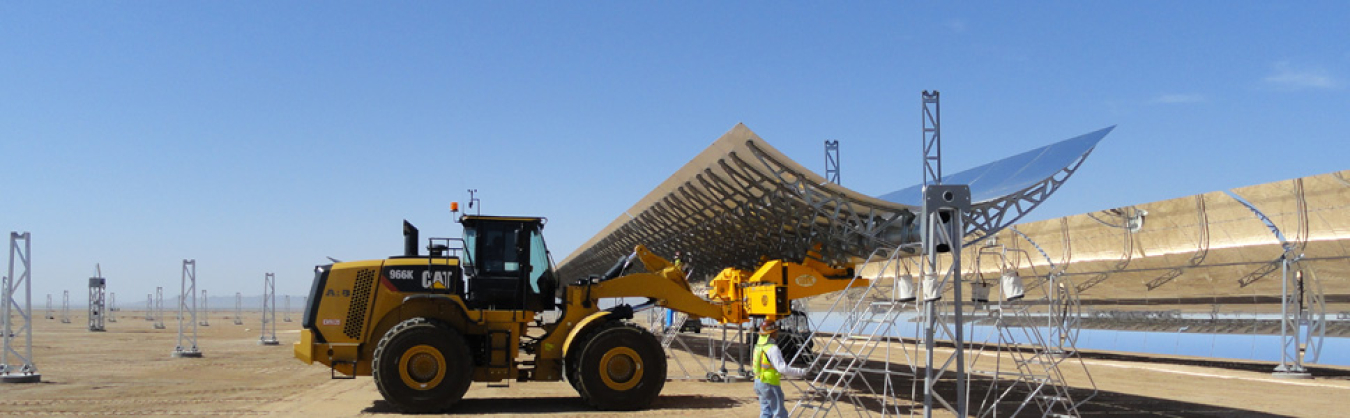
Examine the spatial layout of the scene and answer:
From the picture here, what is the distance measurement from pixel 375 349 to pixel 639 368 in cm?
390

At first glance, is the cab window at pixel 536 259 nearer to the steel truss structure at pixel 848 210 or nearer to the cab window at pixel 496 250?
the cab window at pixel 496 250

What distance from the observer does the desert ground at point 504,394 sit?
49.1ft

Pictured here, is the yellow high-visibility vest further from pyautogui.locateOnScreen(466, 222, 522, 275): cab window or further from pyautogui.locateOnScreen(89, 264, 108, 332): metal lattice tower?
pyautogui.locateOnScreen(89, 264, 108, 332): metal lattice tower

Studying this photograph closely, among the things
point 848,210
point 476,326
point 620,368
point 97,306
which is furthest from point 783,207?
point 97,306

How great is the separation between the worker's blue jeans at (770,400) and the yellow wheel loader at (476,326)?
4.67m

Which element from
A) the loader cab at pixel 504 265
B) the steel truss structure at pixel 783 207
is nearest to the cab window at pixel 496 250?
the loader cab at pixel 504 265

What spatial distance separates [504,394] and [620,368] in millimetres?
3522

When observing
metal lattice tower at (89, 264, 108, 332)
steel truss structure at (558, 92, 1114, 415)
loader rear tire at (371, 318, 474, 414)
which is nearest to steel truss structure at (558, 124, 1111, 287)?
steel truss structure at (558, 92, 1114, 415)

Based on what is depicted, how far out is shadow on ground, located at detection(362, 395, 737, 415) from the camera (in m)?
14.8

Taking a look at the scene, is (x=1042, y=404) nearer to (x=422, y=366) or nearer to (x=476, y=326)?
(x=476, y=326)

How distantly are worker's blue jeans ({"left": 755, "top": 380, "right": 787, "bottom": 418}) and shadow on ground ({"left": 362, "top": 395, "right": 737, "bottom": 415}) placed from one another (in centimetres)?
463

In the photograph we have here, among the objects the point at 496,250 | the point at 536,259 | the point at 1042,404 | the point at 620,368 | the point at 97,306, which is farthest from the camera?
the point at 97,306

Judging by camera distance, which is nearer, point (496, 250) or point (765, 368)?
point (765, 368)

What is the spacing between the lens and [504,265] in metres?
15.2
